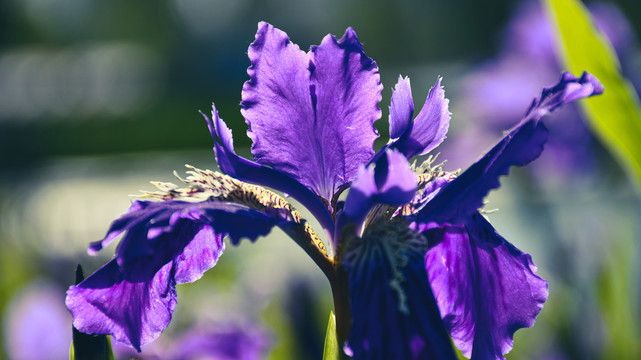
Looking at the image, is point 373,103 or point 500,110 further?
point 500,110

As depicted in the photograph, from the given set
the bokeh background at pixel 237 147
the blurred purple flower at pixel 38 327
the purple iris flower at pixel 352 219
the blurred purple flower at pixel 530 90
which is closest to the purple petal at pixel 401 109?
the purple iris flower at pixel 352 219

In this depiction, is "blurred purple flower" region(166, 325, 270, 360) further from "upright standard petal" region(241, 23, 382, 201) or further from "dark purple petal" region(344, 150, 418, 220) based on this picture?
"dark purple petal" region(344, 150, 418, 220)

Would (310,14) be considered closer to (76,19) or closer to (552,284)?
(76,19)

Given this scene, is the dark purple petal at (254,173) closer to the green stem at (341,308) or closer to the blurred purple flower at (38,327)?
the green stem at (341,308)

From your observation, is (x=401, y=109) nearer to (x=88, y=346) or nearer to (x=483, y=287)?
(x=483, y=287)

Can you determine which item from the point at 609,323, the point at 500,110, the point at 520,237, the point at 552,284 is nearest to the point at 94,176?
the point at 520,237
